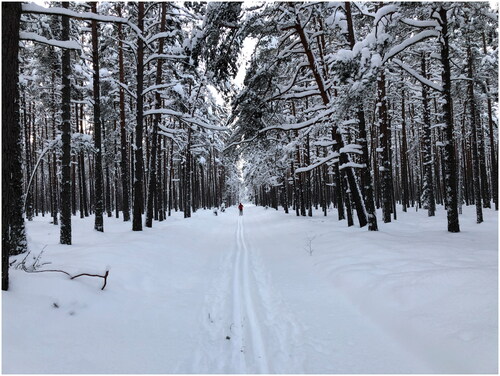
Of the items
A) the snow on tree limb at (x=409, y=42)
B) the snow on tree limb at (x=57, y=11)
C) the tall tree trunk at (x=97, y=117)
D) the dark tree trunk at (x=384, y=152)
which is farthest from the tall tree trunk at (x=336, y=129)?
the tall tree trunk at (x=97, y=117)

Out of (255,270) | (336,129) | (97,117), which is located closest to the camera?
(255,270)

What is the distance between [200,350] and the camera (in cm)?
403

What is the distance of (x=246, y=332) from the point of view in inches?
176

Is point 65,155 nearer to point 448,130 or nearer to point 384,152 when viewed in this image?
point 448,130

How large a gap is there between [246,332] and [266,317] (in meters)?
0.67

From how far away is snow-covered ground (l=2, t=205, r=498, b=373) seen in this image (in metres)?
3.50

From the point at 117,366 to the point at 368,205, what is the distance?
426 inches

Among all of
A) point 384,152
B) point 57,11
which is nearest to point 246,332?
point 57,11

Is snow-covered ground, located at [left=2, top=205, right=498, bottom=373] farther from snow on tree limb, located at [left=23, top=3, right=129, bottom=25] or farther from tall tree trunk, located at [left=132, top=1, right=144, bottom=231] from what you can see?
tall tree trunk, located at [left=132, top=1, right=144, bottom=231]

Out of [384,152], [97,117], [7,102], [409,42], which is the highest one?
[409,42]

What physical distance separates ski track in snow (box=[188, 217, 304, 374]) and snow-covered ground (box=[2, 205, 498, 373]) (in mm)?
24

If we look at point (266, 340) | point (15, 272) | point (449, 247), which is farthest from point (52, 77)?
point (449, 247)

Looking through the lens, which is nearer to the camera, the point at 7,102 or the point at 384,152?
the point at 7,102

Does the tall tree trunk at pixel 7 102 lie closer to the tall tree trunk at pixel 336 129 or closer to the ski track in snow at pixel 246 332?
the ski track in snow at pixel 246 332
